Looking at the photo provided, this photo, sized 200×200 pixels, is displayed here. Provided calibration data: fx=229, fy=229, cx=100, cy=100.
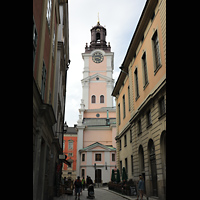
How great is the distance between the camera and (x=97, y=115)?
184 ft

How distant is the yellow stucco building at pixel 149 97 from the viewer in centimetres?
1434

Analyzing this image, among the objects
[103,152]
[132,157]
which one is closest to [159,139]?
[132,157]

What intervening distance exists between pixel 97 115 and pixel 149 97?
40.4 m

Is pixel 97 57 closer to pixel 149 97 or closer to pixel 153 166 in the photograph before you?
pixel 149 97

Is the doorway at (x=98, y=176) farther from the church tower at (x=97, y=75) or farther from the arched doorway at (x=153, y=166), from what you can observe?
the arched doorway at (x=153, y=166)

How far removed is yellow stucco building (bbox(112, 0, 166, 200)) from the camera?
14336 mm

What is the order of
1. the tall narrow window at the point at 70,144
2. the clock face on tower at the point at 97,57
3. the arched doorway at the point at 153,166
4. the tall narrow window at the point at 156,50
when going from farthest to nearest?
1. the clock face on tower at the point at 97,57
2. the tall narrow window at the point at 70,144
3. the tall narrow window at the point at 156,50
4. the arched doorway at the point at 153,166

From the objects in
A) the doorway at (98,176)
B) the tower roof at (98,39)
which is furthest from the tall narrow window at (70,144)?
the tower roof at (98,39)

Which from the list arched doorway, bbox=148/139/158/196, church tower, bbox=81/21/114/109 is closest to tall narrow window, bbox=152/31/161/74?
arched doorway, bbox=148/139/158/196

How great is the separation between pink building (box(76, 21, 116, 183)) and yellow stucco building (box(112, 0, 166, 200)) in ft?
75.0

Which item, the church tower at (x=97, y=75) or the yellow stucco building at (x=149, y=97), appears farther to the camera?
the church tower at (x=97, y=75)

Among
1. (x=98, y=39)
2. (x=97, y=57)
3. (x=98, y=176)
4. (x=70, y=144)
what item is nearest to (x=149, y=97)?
(x=98, y=176)

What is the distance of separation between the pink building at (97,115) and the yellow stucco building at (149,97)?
2287 cm
